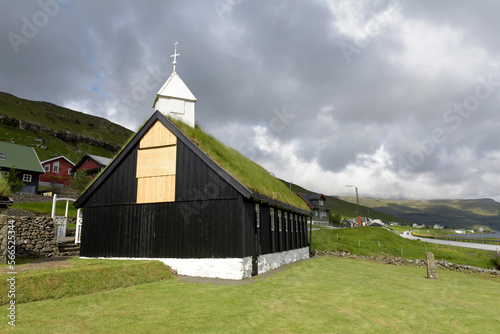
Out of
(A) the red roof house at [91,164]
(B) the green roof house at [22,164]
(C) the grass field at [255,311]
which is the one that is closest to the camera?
(C) the grass field at [255,311]

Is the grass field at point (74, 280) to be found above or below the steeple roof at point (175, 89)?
below

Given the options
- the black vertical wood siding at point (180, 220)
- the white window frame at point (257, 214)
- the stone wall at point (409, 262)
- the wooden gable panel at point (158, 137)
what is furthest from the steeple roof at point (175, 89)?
the stone wall at point (409, 262)

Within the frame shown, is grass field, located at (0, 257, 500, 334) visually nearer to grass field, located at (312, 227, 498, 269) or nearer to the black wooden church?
the black wooden church

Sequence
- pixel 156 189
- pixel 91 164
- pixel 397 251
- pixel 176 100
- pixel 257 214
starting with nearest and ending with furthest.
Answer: pixel 257 214, pixel 156 189, pixel 176 100, pixel 397 251, pixel 91 164

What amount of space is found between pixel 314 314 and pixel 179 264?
8499mm

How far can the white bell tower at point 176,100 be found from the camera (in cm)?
1962

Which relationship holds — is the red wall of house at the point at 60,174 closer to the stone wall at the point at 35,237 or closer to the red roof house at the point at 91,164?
the red roof house at the point at 91,164

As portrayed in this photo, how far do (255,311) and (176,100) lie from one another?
1447cm

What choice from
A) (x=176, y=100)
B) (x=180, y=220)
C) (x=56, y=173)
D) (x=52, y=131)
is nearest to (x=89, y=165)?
(x=56, y=173)

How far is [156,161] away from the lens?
17.3 metres

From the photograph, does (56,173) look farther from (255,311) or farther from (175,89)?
(255,311)

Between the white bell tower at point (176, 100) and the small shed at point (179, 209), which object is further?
the white bell tower at point (176, 100)

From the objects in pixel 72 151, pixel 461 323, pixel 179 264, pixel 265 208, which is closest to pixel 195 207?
pixel 179 264

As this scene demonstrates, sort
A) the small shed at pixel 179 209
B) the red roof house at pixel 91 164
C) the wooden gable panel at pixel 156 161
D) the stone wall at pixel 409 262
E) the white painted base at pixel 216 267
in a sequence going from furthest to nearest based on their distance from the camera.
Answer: the red roof house at pixel 91 164
the stone wall at pixel 409 262
the wooden gable panel at pixel 156 161
the small shed at pixel 179 209
the white painted base at pixel 216 267
